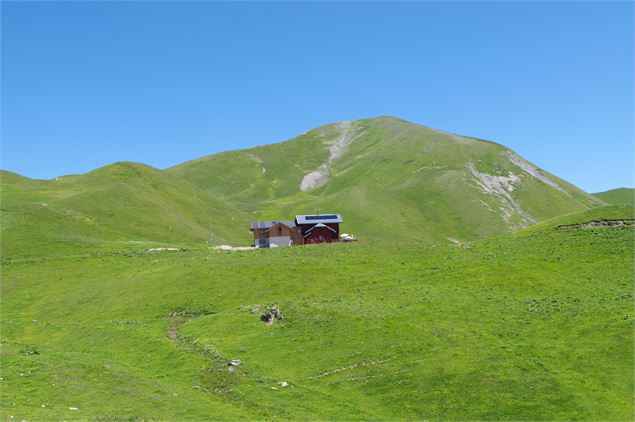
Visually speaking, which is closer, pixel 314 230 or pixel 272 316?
pixel 272 316

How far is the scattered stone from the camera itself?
4891 cm

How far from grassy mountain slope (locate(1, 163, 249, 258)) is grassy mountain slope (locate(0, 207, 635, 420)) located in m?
26.2

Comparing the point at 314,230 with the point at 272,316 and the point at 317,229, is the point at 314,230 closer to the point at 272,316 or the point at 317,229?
the point at 317,229

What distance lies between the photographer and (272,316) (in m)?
49.3

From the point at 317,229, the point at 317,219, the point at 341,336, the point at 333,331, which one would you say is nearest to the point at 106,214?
the point at 317,219

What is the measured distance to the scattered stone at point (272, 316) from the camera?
48906 mm

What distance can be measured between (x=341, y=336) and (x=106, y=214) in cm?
10750

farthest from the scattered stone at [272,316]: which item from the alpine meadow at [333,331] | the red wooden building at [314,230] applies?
the red wooden building at [314,230]

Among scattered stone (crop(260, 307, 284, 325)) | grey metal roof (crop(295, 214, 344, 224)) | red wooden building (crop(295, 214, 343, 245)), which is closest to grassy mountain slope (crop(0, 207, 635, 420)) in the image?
scattered stone (crop(260, 307, 284, 325))

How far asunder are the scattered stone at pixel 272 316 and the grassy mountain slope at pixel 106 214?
198 ft

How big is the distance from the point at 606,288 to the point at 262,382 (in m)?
37.0

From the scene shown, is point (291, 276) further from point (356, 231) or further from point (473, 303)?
point (356, 231)

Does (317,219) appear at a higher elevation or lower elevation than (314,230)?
higher

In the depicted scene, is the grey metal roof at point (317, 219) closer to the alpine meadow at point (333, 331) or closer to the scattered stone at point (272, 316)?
Result: the alpine meadow at point (333, 331)
